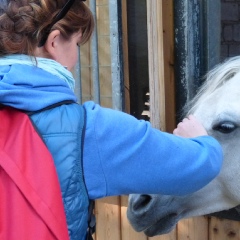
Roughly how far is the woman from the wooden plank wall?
111 cm

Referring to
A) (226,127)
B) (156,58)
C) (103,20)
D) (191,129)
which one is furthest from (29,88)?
(103,20)

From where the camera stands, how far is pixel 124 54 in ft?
8.89

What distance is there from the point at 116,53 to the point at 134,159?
145 centimetres

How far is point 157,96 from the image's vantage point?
2.46 metres

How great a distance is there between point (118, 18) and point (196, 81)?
1.60ft

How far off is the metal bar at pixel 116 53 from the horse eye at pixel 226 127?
0.95 meters

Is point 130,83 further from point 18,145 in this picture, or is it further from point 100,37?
point 18,145

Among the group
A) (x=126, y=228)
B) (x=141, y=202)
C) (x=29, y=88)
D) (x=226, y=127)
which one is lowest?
(x=126, y=228)

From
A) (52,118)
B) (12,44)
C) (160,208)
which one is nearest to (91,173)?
(52,118)

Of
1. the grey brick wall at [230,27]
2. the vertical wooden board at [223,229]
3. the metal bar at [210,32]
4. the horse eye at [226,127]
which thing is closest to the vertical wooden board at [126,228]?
the vertical wooden board at [223,229]

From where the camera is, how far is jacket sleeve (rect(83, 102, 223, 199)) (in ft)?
4.09

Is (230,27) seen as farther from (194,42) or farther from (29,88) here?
(29,88)

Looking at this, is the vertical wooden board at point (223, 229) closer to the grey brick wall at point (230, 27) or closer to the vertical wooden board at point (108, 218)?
the vertical wooden board at point (108, 218)

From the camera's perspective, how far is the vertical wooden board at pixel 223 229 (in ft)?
8.30
